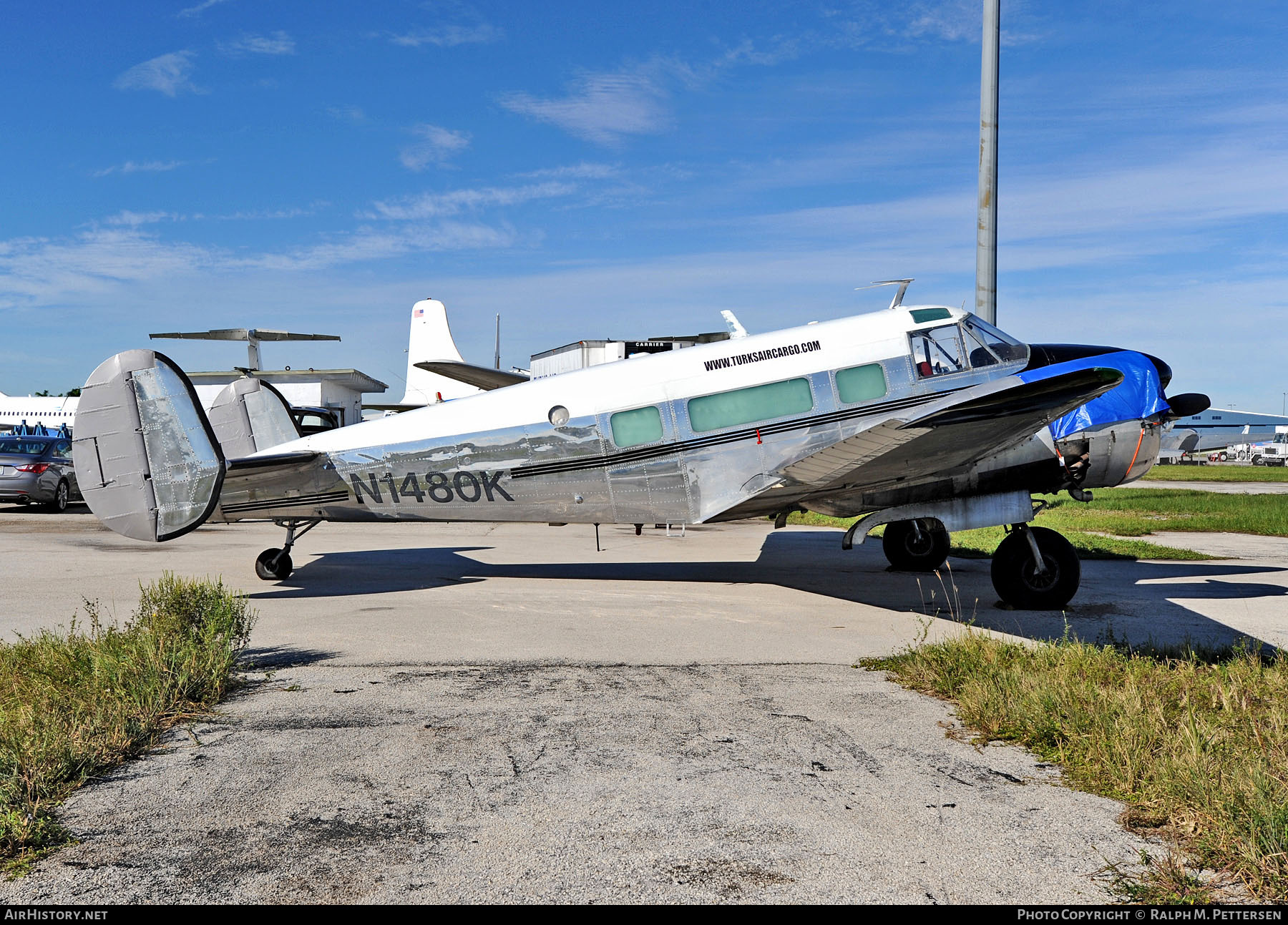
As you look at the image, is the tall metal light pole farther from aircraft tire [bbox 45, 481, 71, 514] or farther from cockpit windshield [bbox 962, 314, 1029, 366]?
A: aircraft tire [bbox 45, 481, 71, 514]

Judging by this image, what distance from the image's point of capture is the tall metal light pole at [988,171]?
13.0 metres

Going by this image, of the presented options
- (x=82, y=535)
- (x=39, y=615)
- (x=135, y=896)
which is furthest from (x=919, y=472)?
(x=82, y=535)

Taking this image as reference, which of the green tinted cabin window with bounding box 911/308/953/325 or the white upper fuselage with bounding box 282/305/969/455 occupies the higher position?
the green tinted cabin window with bounding box 911/308/953/325

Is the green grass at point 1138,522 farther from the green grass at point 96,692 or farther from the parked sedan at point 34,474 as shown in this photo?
the parked sedan at point 34,474

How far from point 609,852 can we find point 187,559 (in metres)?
12.3

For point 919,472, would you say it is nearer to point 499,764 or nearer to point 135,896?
point 499,764

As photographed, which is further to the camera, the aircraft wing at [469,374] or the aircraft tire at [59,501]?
the aircraft tire at [59,501]

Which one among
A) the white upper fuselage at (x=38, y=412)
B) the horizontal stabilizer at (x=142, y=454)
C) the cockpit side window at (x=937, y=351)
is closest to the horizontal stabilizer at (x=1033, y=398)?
the cockpit side window at (x=937, y=351)

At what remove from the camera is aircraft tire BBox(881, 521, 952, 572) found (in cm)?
1335

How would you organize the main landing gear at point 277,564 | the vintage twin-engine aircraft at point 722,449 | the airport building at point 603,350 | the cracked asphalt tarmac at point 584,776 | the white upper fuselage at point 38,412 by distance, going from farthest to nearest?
the white upper fuselage at point 38,412, the airport building at point 603,350, the main landing gear at point 277,564, the vintage twin-engine aircraft at point 722,449, the cracked asphalt tarmac at point 584,776

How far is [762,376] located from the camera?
34.2ft

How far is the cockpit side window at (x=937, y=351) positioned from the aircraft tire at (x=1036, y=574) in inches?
83.5

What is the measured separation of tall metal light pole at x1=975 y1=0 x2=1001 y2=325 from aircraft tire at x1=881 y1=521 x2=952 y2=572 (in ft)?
10.8

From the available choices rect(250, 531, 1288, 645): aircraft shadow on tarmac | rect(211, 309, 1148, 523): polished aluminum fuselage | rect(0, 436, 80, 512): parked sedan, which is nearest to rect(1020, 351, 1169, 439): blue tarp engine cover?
rect(211, 309, 1148, 523): polished aluminum fuselage
